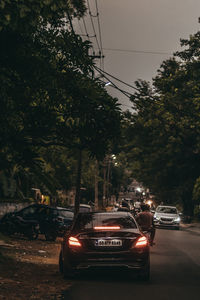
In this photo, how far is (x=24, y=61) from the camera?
8.12 metres

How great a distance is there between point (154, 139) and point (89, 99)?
41775mm

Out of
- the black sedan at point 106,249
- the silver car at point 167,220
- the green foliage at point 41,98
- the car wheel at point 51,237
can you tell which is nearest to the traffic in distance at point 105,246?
the black sedan at point 106,249

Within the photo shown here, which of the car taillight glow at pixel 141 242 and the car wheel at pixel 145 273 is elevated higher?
the car taillight glow at pixel 141 242

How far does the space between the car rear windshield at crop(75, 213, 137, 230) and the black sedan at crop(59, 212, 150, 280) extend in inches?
4.7

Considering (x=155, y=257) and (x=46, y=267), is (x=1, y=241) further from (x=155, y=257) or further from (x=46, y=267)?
(x=155, y=257)

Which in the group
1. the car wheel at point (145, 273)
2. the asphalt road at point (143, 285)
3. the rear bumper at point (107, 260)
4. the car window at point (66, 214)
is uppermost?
the car window at point (66, 214)

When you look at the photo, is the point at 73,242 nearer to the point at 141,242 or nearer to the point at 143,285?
the point at 141,242

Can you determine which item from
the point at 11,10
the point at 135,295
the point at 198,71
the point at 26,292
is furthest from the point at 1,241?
the point at 198,71

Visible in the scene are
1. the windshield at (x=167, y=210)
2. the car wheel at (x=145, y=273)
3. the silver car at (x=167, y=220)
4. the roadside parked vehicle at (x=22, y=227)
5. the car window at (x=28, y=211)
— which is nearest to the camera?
the car wheel at (x=145, y=273)

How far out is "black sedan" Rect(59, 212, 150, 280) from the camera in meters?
10.6

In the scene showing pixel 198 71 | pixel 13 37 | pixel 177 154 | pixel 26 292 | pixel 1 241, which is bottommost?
pixel 26 292

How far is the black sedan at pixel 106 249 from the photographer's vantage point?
417 inches

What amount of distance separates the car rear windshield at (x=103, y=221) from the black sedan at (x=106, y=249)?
0.12m

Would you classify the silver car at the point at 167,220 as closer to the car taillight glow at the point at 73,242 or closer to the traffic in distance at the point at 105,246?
the traffic in distance at the point at 105,246
